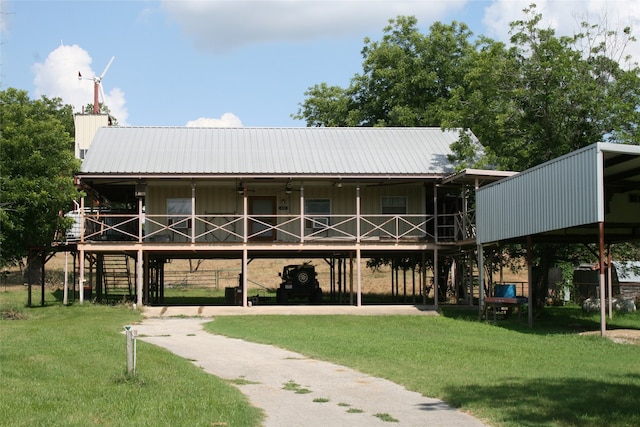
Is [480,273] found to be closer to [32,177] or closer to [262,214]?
[262,214]

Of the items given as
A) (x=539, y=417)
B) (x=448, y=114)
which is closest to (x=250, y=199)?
(x=448, y=114)

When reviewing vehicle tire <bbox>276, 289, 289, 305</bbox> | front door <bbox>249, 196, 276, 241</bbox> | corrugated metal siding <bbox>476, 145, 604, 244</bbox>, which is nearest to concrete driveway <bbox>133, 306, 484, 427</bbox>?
corrugated metal siding <bbox>476, 145, 604, 244</bbox>

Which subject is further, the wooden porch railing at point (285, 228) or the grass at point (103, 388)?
the wooden porch railing at point (285, 228)

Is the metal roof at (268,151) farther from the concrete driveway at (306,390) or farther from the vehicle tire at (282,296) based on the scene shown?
the concrete driveway at (306,390)

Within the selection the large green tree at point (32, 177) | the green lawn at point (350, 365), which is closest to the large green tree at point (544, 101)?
the green lawn at point (350, 365)

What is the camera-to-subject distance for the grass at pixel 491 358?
447 inches

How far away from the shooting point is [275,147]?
33.5m

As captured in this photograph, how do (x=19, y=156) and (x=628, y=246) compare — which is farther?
(x=628, y=246)

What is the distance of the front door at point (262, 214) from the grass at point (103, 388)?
1326cm

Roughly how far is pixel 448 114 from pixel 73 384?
23600 millimetres

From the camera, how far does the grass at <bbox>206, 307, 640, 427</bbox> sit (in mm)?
11359

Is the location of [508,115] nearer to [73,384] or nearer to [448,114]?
[448,114]

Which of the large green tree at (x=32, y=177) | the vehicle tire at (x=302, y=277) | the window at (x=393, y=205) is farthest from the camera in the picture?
the vehicle tire at (x=302, y=277)

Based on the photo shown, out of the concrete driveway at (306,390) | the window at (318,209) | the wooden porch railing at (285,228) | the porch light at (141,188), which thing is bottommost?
the concrete driveway at (306,390)
